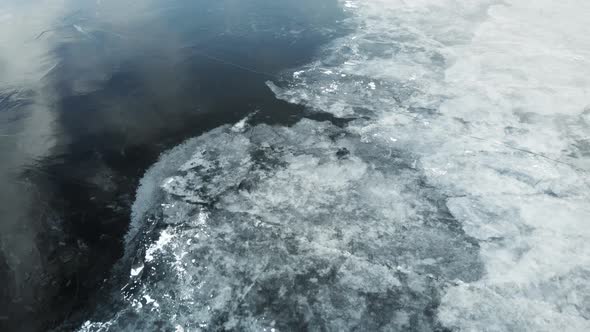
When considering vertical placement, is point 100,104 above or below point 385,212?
above

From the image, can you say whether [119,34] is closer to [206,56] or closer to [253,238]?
[206,56]

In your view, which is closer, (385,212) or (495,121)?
(385,212)

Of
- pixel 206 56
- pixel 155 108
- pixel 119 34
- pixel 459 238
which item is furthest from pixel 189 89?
pixel 459 238

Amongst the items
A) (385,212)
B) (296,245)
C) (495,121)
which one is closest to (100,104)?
(296,245)

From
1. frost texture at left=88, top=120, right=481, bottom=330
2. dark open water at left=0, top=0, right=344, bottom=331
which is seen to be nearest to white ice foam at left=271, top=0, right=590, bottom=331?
frost texture at left=88, top=120, right=481, bottom=330

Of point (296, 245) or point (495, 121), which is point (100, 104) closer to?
point (296, 245)

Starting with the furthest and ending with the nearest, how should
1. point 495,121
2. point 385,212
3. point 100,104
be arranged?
point 100,104 < point 495,121 < point 385,212

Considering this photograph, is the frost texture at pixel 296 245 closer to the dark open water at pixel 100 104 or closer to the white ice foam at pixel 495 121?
the white ice foam at pixel 495 121

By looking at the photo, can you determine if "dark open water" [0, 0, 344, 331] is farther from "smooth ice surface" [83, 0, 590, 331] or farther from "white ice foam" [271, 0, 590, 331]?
"white ice foam" [271, 0, 590, 331]
